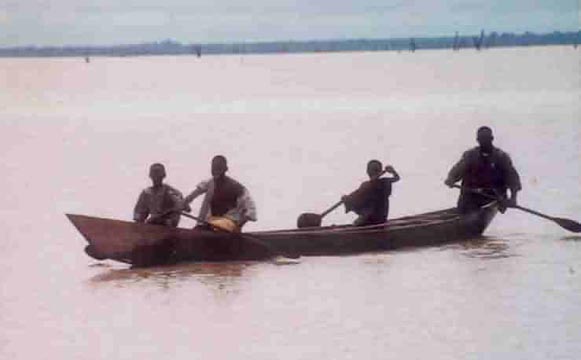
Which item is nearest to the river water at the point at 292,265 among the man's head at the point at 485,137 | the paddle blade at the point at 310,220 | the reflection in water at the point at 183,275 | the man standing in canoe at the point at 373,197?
the reflection in water at the point at 183,275

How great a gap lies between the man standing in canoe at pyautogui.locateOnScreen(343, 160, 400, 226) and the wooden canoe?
83 mm

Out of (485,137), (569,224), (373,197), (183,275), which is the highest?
(485,137)

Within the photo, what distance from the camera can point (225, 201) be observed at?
621 cm

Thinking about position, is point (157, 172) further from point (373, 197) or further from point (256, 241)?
point (373, 197)

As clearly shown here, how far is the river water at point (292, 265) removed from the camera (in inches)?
193

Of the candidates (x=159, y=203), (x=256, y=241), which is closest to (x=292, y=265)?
(x=256, y=241)

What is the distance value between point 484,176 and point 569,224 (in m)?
0.51

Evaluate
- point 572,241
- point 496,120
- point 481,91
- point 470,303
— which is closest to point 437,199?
point 572,241

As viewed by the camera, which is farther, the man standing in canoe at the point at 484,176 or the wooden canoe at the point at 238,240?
the man standing in canoe at the point at 484,176

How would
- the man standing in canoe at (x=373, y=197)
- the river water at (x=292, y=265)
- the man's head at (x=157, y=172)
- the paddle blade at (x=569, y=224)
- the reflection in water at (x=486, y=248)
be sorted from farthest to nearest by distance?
the paddle blade at (x=569, y=224) → the reflection in water at (x=486, y=248) → the man standing in canoe at (x=373, y=197) → the man's head at (x=157, y=172) → the river water at (x=292, y=265)

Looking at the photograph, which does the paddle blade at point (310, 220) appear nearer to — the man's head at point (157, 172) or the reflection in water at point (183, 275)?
the reflection in water at point (183, 275)

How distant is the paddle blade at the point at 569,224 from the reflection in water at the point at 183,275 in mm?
1708

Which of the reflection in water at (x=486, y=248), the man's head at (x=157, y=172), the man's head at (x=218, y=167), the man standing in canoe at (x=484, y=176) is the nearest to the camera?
the man's head at (x=157, y=172)

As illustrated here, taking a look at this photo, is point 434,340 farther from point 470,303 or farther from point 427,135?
point 427,135
